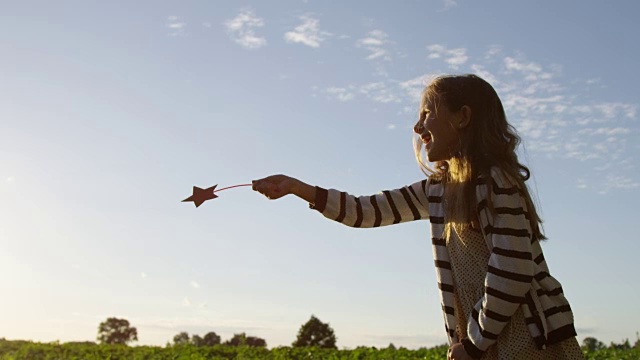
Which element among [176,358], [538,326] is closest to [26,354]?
[176,358]

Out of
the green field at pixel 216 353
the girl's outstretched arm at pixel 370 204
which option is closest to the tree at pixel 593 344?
the green field at pixel 216 353

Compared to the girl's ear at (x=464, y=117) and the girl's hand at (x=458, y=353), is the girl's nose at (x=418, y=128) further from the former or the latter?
the girl's hand at (x=458, y=353)

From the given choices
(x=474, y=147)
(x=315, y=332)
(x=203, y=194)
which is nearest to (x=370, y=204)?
(x=474, y=147)

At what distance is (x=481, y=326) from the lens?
3531 mm

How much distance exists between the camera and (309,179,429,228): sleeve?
4.12 m

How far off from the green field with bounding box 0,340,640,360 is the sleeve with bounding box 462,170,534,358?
7117 mm

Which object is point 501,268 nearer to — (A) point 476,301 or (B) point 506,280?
(B) point 506,280

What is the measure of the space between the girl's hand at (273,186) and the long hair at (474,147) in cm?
79

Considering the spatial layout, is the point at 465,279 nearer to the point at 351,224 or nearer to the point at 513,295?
the point at 513,295

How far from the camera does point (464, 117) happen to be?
12.8 ft

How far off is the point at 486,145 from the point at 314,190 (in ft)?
2.95

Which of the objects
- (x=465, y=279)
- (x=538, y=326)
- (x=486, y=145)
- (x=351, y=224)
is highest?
(x=486, y=145)

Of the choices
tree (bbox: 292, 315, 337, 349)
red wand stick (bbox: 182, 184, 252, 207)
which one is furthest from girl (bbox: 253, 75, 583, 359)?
tree (bbox: 292, 315, 337, 349)

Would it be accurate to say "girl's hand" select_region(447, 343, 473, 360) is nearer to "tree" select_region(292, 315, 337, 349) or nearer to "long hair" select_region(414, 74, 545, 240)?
"long hair" select_region(414, 74, 545, 240)
